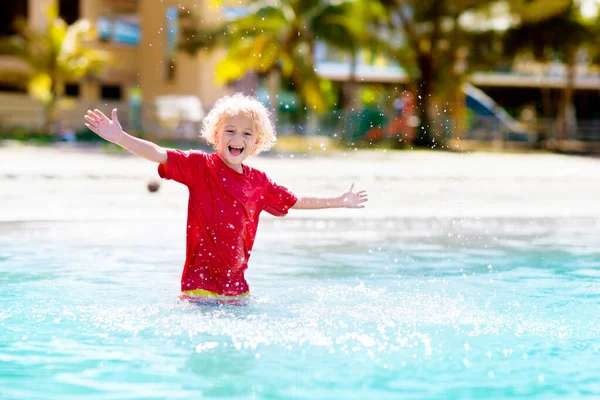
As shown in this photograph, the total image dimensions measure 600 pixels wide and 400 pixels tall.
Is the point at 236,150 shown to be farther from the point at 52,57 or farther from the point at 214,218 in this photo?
the point at 52,57

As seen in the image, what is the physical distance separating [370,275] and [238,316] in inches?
81.9

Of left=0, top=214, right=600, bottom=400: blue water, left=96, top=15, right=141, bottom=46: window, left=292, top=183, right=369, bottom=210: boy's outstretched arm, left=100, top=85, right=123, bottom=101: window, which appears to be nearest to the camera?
left=0, top=214, right=600, bottom=400: blue water

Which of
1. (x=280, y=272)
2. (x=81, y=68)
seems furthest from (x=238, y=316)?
(x=81, y=68)

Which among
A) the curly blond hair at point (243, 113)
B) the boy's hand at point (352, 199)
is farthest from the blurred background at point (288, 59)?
the curly blond hair at point (243, 113)

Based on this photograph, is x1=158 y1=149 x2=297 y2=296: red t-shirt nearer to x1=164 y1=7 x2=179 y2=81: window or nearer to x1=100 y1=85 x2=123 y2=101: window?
x1=164 y1=7 x2=179 y2=81: window

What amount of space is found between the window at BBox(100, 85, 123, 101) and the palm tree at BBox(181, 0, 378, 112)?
7.54m

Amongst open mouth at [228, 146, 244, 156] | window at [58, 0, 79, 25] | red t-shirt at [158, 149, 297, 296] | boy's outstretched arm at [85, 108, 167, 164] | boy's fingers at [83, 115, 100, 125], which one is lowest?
red t-shirt at [158, 149, 297, 296]

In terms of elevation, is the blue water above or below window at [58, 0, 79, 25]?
below

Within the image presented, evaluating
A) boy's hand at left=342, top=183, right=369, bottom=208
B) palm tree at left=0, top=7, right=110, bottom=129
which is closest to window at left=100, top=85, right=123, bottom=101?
palm tree at left=0, top=7, right=110, bottom=129

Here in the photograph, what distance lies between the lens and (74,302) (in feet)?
17.0

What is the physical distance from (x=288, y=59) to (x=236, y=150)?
23.9m

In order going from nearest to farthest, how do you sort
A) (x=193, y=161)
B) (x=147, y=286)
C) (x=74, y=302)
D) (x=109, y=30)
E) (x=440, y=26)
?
1. (x=193, y=161)
2. (x=74, y=302)
3. (x=147, y=286)
4. (x=440, y=26)
5. (x=109, y=30)

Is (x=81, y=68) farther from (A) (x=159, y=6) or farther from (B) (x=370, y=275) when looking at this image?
(B) (x=370, y=275)

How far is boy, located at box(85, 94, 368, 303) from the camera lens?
14.7 ft
